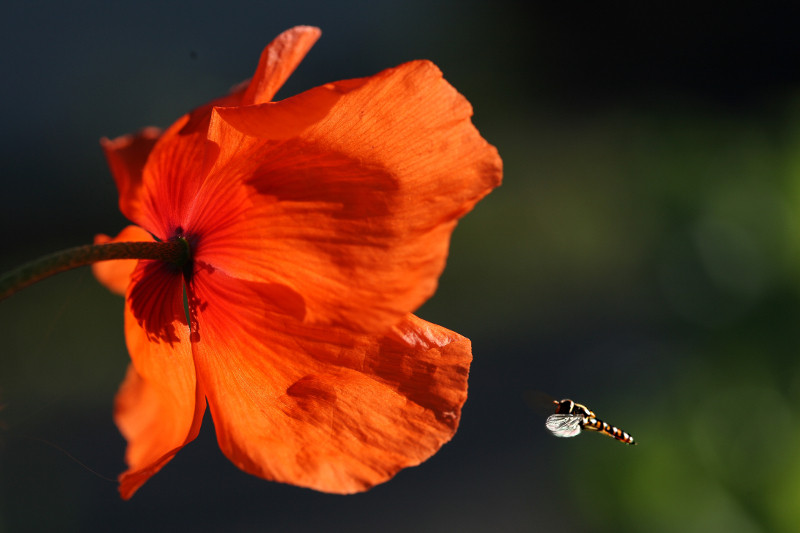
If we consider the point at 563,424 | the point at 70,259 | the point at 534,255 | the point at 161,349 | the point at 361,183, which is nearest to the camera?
the point at 70,259

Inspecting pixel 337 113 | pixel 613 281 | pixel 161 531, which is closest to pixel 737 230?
pixel 613 281

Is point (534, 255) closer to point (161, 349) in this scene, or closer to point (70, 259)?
point (161, 349)

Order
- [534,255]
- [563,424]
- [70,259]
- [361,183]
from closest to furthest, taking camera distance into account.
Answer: [70,259] → [361,183] → [563,424] → [534,255]

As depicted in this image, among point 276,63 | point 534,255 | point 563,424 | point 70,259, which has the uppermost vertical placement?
point 276,63

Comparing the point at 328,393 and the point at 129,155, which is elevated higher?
the point at 129,155

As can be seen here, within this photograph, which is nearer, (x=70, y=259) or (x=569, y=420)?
(x=70, y=259)

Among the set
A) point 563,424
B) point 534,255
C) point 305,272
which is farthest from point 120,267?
point 534,255

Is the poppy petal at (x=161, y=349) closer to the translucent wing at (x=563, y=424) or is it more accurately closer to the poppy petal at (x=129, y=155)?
the poppy petal at (x=129, y=155)

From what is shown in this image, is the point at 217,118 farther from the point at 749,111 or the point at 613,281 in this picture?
the point at 749,111
